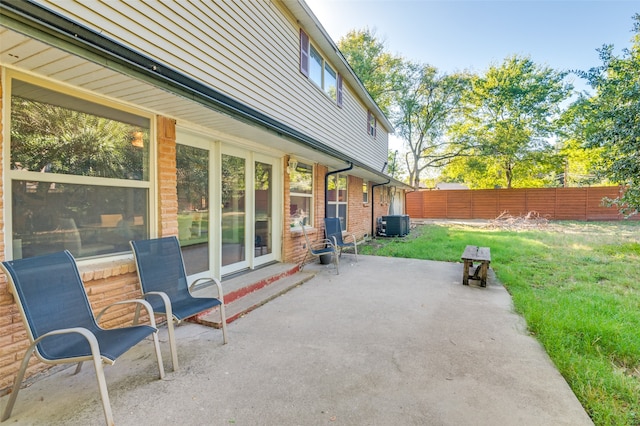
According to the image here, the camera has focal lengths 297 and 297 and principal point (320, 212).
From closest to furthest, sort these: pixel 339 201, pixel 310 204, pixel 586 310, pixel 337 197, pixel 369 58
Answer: pixel 586 310 < pixel 310 204 < pixel 337 197 < pixel 339 201 < pixel 369 58

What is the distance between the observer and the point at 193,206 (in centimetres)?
381

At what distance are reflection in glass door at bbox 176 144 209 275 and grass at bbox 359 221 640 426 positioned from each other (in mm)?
3963

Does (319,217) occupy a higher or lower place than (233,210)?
lower

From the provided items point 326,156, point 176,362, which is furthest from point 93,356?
point 326,156

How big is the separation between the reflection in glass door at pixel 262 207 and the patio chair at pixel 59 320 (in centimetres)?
295

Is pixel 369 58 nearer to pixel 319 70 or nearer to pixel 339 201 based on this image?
pixel 319 70

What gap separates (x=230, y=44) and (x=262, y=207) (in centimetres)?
251

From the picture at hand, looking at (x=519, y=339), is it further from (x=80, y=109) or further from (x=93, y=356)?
(x=80, y=109)

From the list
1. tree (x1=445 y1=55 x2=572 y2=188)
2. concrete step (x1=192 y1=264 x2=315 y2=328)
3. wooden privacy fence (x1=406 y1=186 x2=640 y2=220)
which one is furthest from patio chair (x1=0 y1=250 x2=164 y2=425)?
tree (x1=445 y1=55 x2=572 y2=188)

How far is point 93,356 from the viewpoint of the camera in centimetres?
166

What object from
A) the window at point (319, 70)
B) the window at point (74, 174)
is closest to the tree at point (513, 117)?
the window at point (319, 70)

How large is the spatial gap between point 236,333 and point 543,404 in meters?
2.61

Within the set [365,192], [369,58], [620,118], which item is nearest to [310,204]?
[365,192]

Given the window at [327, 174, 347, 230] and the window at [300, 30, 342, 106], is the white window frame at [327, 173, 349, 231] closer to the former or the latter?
the window at [327, 174, 347, 230]
